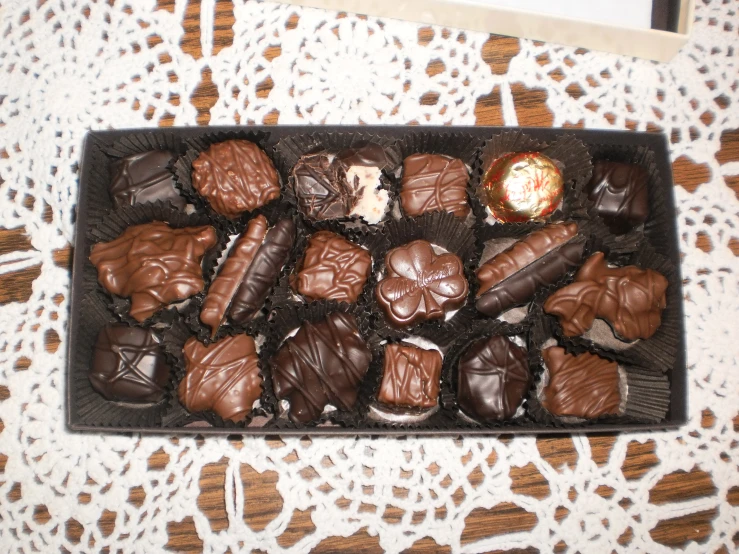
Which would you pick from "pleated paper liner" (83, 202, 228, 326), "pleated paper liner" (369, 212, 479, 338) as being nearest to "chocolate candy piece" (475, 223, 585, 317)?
"pleated paper liner" (369, 212, 479, 338)

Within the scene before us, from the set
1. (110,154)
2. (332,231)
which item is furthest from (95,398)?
(332,231)

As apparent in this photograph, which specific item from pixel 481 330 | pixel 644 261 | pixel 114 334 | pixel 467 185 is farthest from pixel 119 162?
pixel 644 261

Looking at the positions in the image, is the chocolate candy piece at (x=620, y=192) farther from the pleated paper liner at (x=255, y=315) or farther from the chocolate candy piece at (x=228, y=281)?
the chocolate candy piece at (x=228, y=281)

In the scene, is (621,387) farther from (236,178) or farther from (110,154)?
(110,154)

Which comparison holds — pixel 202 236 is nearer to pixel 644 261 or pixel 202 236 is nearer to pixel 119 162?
pixel 119 162

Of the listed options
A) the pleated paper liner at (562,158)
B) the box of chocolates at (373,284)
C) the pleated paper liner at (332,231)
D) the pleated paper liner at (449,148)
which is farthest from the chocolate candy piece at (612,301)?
the pleated paper liner at (332,231)
